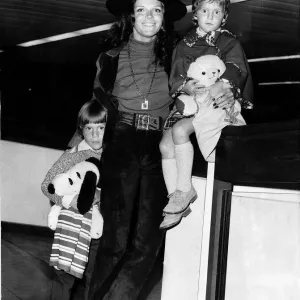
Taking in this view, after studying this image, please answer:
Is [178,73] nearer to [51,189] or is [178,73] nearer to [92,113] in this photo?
[92,113]

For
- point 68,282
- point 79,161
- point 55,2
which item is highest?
point 55,2

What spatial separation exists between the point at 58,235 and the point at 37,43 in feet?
2.54

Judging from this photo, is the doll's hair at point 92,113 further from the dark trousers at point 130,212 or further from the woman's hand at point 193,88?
the woman's hand at point 193,88

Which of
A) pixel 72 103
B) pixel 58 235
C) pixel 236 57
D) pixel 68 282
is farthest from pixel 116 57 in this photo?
pixel 68 282

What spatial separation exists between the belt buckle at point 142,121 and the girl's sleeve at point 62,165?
0.81ft

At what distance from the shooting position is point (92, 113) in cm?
223

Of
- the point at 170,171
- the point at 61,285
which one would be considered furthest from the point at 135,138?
the point at 61,285

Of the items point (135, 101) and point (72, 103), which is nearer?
point (135, 101)

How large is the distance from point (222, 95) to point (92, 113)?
1.71 feet

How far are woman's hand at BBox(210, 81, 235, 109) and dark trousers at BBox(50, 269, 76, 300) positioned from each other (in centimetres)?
87

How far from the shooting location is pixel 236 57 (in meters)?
2.01

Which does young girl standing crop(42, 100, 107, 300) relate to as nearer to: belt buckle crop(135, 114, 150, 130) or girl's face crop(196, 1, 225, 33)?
belt buckle crop(135, 114, 150, 130)

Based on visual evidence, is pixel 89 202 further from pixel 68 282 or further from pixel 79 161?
pixel 68 282

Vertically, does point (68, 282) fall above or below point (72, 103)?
below
